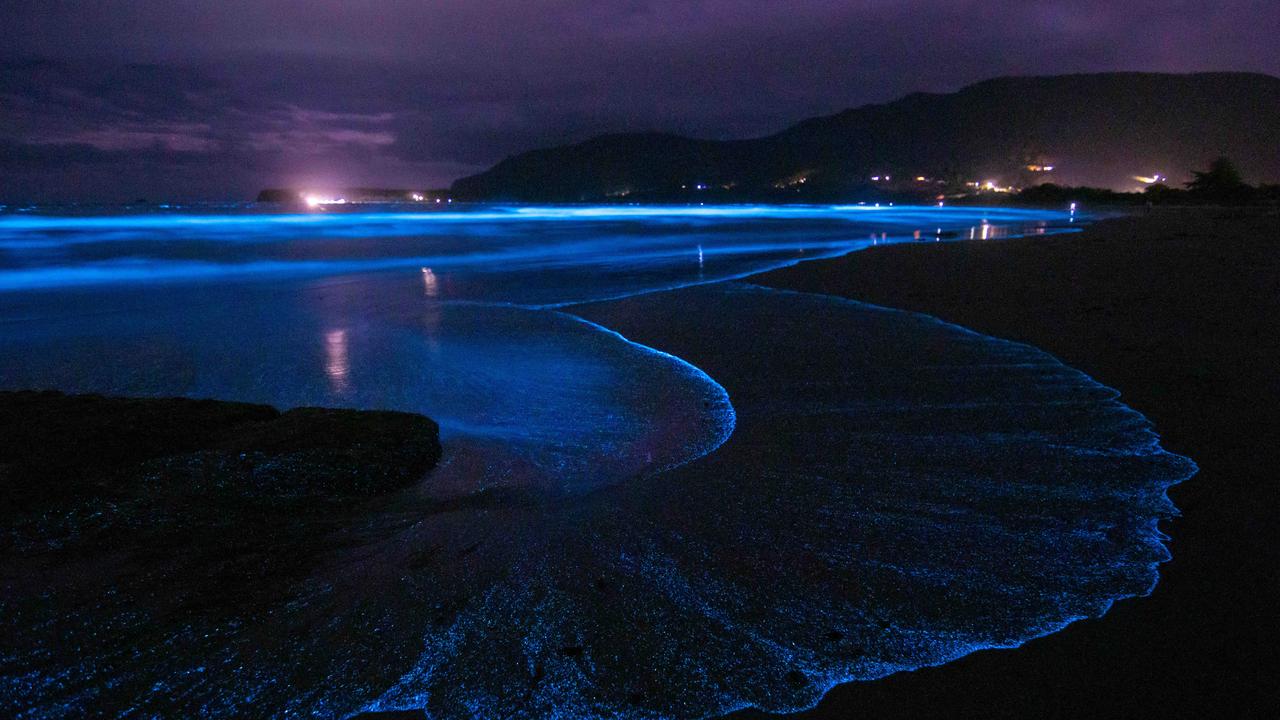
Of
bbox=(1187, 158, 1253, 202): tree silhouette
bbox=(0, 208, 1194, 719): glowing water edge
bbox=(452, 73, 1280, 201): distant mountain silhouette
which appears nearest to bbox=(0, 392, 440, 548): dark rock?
bbox=(0, 208, 1194, 719): glowing water edge

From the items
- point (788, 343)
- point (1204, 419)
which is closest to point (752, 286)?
point (788, 343)

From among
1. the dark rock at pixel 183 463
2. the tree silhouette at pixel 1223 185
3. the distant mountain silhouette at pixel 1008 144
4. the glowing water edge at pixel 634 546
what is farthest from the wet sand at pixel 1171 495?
the distant mountain silhouette at pixel 1008 144

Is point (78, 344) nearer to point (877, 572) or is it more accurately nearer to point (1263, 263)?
point (877, 572)

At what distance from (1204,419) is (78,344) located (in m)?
9.12

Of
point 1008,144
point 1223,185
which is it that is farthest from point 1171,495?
point 1008,144

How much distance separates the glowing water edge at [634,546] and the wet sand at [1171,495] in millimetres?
98

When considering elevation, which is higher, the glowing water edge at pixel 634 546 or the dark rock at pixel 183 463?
the dark rock at pixel 183 463

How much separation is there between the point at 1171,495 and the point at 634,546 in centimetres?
A: 217

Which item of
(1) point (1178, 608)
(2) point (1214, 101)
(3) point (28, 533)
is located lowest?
(1) point (1178, 608)

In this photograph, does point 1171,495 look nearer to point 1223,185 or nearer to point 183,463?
point 183,463

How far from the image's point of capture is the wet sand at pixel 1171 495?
1.56 m

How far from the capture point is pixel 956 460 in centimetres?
293

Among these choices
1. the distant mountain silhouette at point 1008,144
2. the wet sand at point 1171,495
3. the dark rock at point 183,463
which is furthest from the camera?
the distant mountain silhouette at point 1008,144

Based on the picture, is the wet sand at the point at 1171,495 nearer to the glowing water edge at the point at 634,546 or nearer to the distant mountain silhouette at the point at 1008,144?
the glowing water edge at the point at 634,546
